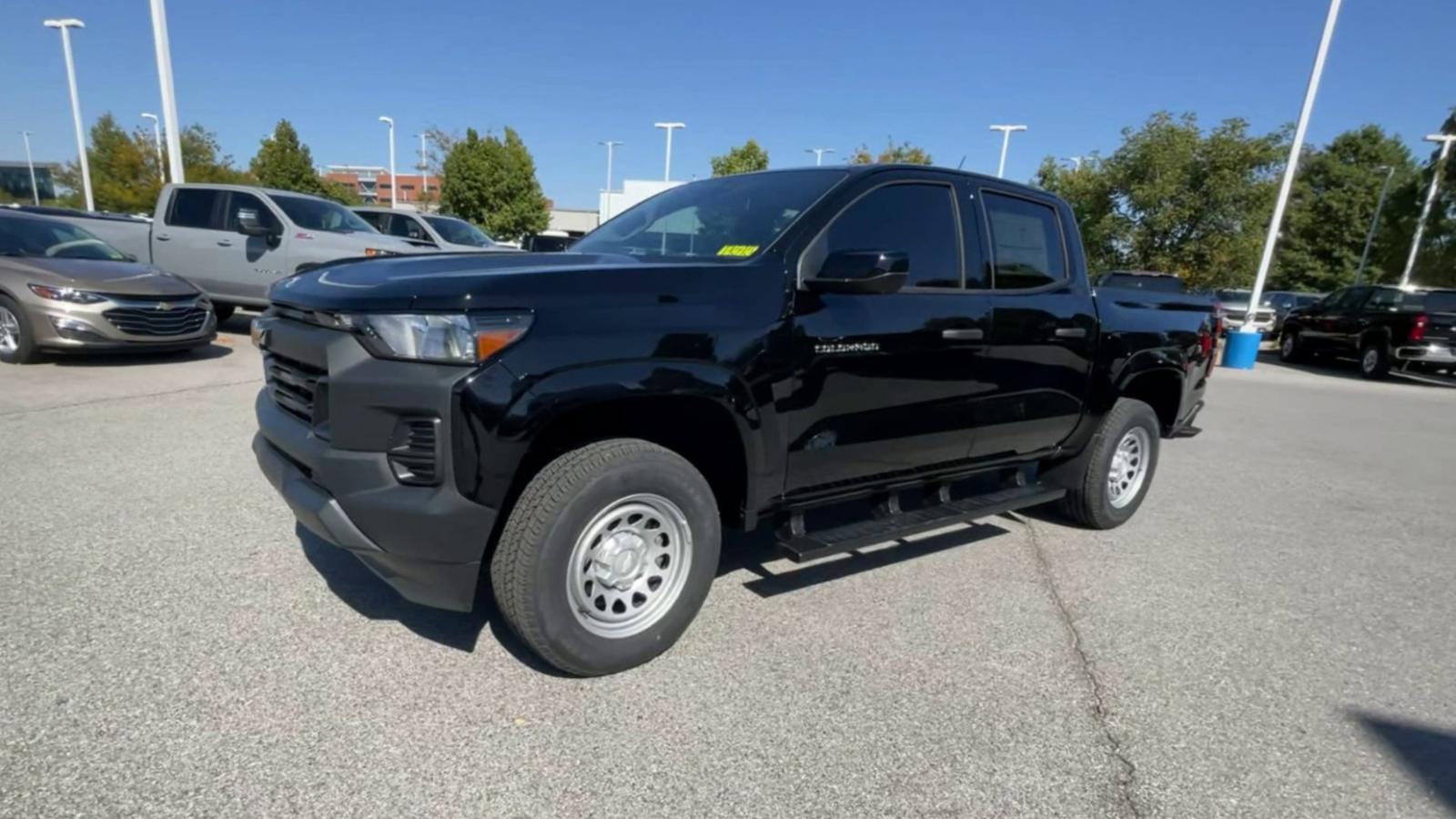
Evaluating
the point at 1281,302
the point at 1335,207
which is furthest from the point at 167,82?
the point at 1335,207

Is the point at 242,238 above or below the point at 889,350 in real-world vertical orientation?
below

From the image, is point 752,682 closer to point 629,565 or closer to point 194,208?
point 629,565

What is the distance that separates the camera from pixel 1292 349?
18.6m

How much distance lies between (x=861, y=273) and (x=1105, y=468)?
264 cm

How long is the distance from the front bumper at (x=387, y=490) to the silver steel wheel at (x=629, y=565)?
1.23 ft

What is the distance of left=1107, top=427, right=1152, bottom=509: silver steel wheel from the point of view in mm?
4793

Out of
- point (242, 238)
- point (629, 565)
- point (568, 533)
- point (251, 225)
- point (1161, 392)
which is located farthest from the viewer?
point (242, 238)

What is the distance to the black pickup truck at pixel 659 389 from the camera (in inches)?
93.3

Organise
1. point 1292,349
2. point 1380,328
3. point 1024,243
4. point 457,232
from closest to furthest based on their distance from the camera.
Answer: point 1024,243 < point 457,232 < point 1380,328 < point 1292,349

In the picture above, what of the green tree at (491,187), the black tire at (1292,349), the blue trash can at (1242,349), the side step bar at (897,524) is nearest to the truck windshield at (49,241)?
the side step bar at (897,524)

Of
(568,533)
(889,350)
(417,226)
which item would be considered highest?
(417,226)

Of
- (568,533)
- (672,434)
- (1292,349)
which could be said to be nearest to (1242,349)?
(1292,349)

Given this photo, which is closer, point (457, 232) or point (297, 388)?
point (297, 388)

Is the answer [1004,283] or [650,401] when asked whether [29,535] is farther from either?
[1004,283]
